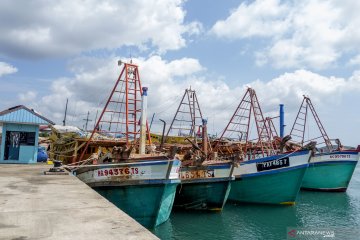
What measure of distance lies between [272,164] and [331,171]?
10.2 metres

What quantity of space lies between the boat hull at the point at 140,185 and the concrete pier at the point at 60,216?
9.33 ft

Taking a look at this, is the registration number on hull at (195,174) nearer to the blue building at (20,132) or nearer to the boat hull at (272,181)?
the boat hull at (272,181)

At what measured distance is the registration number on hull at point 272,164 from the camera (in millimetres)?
19422

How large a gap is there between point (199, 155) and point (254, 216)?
4193mm

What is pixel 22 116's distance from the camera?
18.7 metres

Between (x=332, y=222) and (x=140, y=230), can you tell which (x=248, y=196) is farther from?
(x=140, y=230)

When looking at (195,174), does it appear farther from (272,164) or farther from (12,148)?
(12,148)

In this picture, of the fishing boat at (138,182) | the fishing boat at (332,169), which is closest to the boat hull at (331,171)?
the fishing boat at (332,169)

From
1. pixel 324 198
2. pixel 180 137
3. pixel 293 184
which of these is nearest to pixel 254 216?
pixel 293 184

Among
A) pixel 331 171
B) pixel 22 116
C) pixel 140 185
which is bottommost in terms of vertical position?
pixel 331 171

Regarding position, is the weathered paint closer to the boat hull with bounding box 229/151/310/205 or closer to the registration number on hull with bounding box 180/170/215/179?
the boat hull with bounding box 229/151/310/205

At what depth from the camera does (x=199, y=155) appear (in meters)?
18.6

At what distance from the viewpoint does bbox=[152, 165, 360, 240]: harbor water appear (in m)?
13.8

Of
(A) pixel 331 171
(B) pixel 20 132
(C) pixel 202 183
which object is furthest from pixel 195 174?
(A) pixel 331 171
